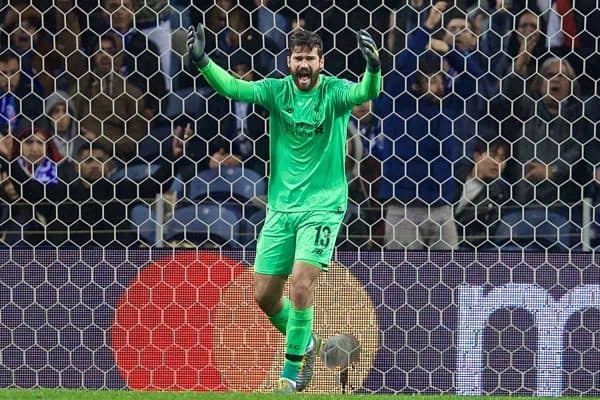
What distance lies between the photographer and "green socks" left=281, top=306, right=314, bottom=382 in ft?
23.8

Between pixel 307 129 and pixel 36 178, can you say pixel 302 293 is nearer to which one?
pixel 307 129

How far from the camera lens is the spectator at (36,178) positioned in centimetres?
830

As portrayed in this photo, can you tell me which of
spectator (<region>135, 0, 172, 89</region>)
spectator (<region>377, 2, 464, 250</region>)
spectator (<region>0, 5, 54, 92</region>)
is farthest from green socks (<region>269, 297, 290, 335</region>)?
spectator (<region>0, 5, 54, 92</region>)

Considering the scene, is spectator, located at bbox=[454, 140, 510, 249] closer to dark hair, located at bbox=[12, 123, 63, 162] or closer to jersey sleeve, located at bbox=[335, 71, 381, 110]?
jersey sleeve, located at bbox=[335, 71, 381, 110]

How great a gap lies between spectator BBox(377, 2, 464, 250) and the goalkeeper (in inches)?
33.1

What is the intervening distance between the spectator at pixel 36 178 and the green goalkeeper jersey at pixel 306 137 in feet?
4.71

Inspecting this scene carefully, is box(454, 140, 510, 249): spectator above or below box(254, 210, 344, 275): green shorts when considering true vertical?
above

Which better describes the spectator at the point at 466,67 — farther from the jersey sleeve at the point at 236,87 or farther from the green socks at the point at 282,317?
the green socks at the point at 282,317

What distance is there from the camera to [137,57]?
8.42 m

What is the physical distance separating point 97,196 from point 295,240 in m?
1.45

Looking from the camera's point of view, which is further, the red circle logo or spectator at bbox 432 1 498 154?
the red circle logo

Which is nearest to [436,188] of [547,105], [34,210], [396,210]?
[396,210]

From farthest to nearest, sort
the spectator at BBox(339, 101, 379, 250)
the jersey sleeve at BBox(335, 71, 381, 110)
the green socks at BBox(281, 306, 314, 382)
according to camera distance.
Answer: the spectator at BBox(339, 101, 379, 250) < the green socks at BBox(281, 306, 314, 382) < the jersey sleeve at BBox(335, 71, 381, 110)

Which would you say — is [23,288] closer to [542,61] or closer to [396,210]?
[396,210]
